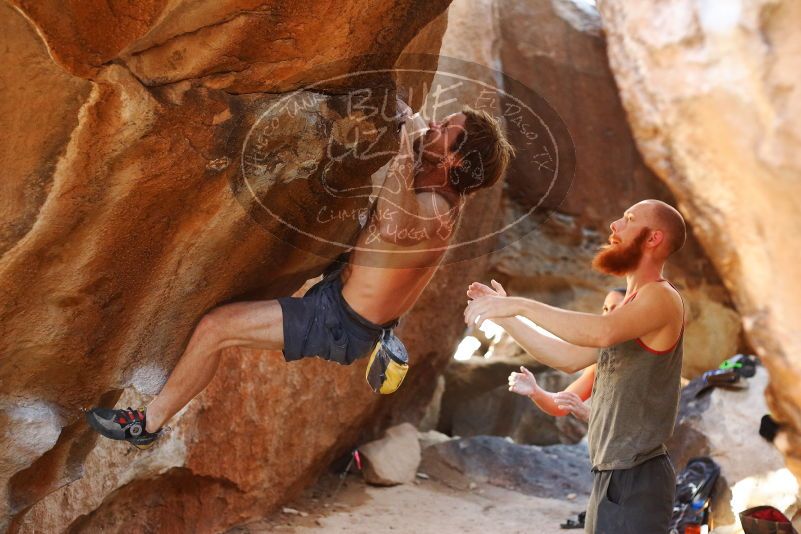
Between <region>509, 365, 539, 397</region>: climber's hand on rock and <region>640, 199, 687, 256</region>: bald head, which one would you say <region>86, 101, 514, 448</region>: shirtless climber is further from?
<region>640, 199, 687, 256</region>: bald head

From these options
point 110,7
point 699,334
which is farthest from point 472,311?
point 699,334

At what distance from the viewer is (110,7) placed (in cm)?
242

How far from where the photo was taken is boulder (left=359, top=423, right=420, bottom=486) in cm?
655

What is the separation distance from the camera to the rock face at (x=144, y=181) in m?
2.55

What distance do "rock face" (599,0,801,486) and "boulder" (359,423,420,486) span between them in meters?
4.88

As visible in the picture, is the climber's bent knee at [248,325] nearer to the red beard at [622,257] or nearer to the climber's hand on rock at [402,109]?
the climber's hand on rock at [402,109]

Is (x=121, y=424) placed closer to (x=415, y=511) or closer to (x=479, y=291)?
(x=479, y=291)

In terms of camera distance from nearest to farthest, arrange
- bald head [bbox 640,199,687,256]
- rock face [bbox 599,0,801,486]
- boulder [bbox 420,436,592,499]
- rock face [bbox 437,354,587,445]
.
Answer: rock face [bbox 599,0,801,486]
bald head [bbox 640,199,687,256]
boulder [bbox 420,436,592,499]
rock face [bbox 437,354,587,445]

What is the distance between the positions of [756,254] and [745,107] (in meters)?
0.31

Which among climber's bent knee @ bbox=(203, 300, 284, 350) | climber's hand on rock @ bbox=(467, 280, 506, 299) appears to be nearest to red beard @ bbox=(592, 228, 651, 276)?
climber's hand on rock @ bbox=(467, 280, 506, 299)

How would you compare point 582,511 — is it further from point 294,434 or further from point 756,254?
point 756,254

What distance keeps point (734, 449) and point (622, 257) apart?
134 inches

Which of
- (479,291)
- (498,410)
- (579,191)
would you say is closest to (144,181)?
(479,291)

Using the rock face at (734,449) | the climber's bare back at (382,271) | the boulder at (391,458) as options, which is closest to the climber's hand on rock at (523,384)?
the climber's bare back at (382,271)
